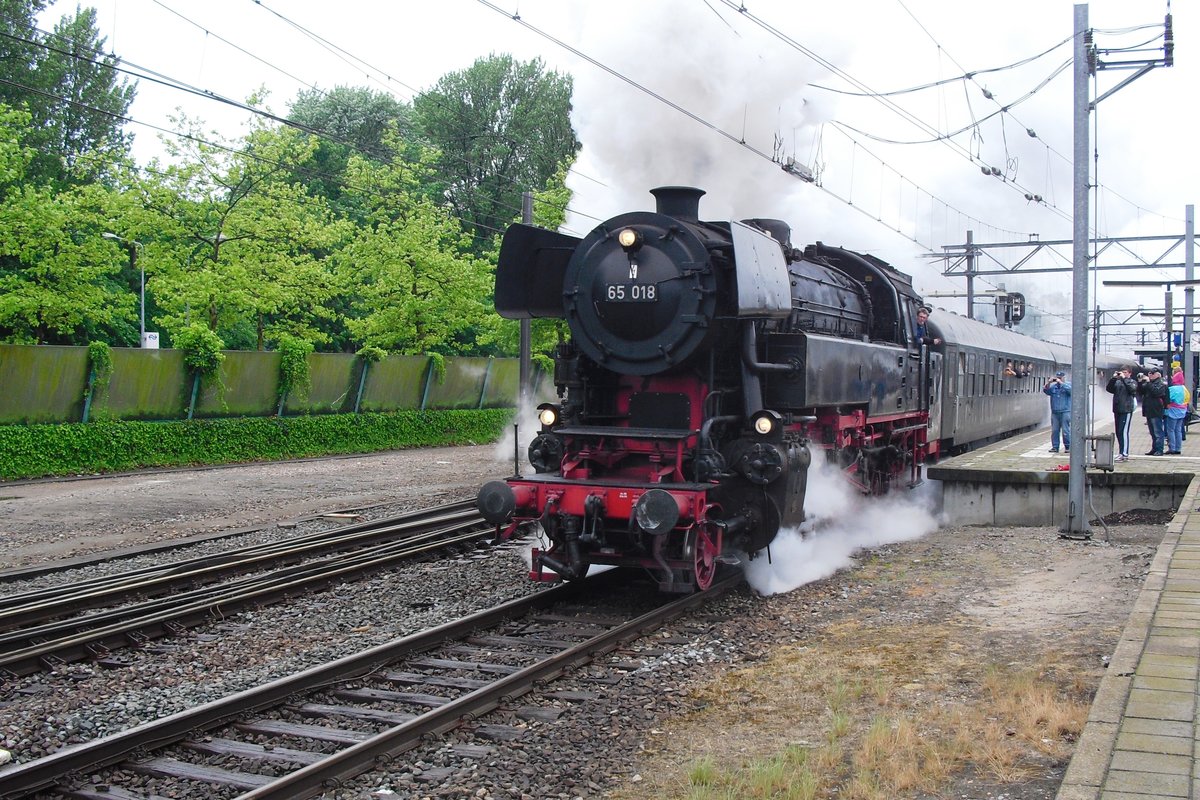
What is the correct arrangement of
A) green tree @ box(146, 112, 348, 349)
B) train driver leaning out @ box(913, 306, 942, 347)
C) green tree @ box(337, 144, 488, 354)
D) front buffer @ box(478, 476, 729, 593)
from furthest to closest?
green tree @ box(337, 144, 488, 354)
green tree @ box(146, 112, 348, 349)
train driver leaning out @ box(913, 306, 942, 347)
front buffer @ box(478, 476, 729, 593)

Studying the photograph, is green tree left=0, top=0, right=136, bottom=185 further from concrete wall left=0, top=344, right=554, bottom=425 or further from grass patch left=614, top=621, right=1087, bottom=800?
grass patch left=614, top=621, right=1087, bottom=800

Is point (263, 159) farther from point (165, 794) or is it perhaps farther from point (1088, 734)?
point (1088, 734)

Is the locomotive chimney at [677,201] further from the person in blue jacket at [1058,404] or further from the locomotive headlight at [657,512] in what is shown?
the person in blue jacket at [1058,404]

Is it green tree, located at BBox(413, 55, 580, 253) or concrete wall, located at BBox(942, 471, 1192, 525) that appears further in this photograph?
green tree, located at BBox(413, 55, 580, 253)

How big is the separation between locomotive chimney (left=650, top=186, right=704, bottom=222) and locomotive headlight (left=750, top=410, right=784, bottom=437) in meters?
1.85

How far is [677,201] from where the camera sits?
8.85 metres

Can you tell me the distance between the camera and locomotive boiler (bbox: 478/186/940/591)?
8.01 meters

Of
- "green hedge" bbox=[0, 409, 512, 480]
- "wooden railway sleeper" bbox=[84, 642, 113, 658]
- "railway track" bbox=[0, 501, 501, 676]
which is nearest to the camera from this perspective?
"wooden railway sleeper" bbox=[84, 642, 113, 658]

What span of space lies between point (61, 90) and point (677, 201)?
42264 mm

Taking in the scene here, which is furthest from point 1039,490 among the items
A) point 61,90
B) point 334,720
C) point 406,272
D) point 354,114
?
point 61,90

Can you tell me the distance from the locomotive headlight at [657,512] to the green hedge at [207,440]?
14352mm

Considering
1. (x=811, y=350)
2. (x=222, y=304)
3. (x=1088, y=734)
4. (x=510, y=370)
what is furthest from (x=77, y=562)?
(x=510, y=370)

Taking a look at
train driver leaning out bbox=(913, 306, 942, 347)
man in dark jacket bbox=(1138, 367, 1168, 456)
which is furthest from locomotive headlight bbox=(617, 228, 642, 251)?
man in dark jacket bbox=(1138, 367, 1168, 456)

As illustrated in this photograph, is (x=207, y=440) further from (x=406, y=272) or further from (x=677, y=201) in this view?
(x=677, y=201)
